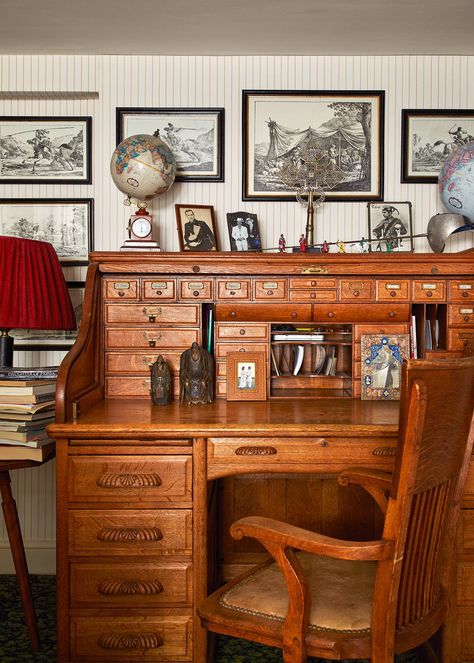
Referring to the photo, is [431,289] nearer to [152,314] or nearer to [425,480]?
[152,314]

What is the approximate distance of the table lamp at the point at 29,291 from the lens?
2584 mm

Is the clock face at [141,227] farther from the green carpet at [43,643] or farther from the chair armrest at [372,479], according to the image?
the green carpet at [43,643]

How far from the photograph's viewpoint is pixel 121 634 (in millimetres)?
2211

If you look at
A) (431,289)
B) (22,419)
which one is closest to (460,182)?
(431,289)

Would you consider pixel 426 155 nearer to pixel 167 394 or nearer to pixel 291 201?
pixel 291 201

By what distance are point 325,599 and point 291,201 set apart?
6.79ft

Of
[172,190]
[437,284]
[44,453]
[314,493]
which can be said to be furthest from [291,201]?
[44,453]

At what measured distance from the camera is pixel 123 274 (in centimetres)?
280

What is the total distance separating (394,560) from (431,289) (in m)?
1.57

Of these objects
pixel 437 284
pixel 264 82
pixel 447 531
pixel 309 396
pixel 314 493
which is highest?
pixel 264 82

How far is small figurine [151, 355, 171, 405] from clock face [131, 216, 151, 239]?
24.4 inches

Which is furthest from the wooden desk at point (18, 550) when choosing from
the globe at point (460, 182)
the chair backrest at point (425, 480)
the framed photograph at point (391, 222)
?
the globe at point (460, 182)

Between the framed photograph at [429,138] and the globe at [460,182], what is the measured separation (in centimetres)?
40

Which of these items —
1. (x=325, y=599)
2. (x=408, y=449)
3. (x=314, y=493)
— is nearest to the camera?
(x=408, y=449)
